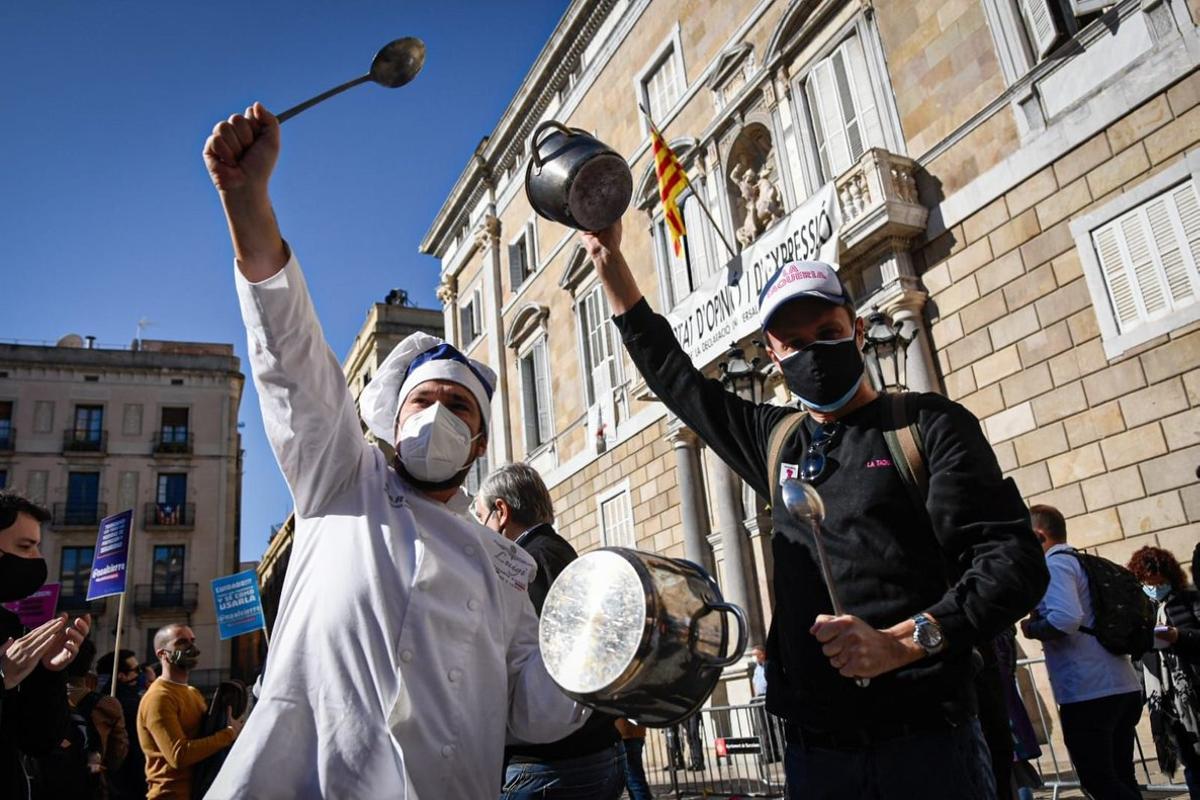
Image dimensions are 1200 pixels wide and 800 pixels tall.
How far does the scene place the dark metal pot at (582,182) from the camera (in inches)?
98.4

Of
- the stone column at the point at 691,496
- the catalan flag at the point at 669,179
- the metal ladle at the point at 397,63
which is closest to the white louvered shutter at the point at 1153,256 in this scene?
the catalan flag at the point at 669,179

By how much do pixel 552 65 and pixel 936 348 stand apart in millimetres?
13121

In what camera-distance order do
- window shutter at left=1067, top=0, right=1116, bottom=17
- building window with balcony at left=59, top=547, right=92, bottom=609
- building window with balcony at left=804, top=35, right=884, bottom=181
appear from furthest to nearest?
1. building window with balcony at left=59, top=547, right=92, bottom=609
2. building window with balcony at left=804, top=35, right=884, bottom=181
3. window shutter at left=1067, top=0, right=1116, bottom=17

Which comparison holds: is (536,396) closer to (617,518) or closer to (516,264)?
(516,264)

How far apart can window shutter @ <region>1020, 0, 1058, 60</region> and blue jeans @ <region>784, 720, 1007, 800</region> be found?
8.78 metres

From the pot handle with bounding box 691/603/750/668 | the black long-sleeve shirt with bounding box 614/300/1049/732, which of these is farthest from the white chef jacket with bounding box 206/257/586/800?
the black long-sleeve shirt with bounding box 614/300/1049/732

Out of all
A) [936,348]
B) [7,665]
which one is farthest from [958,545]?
[936,348]

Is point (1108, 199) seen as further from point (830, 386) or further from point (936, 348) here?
point (830, 386)

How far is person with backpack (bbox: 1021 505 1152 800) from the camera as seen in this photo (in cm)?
445

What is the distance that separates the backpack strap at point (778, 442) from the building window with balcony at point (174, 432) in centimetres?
3870

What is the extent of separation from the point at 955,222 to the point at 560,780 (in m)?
8.61

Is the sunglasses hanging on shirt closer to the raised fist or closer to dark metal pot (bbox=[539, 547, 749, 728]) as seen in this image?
dark metal pot (bbox=[539, 547, 749, 728])

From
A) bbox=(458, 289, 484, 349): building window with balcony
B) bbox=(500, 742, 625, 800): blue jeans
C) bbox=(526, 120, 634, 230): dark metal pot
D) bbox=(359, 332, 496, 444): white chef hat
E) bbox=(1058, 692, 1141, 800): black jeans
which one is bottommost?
bbox=(1058, 692, 1141, 800): black jeans

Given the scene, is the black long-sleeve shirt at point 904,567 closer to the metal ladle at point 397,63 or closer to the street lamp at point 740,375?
the metal ladle at point 397,63
